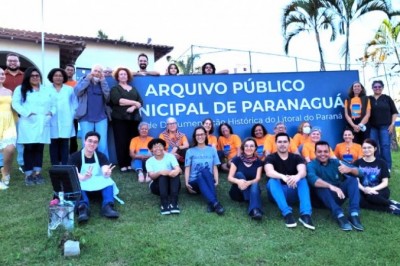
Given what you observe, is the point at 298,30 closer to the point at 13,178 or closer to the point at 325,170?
the point at 325,170

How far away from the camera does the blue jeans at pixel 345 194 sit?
4926 millimetres

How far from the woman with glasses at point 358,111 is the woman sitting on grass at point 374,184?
5.75 feet

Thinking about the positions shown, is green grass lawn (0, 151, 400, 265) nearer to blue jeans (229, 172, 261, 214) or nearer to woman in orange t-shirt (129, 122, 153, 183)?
blue jeans (229, 172, 261, 214)

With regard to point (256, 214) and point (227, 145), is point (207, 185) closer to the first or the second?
point (256, 214)

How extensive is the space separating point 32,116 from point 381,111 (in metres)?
5.82

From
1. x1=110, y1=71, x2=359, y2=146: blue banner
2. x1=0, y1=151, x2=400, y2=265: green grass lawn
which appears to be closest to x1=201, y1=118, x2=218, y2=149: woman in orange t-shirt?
x1=110, y1=71, x2=359, y2=146: blue banner

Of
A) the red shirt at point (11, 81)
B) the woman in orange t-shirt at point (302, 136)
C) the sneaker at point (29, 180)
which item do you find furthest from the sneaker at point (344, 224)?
the red shirt at point (11, 81)

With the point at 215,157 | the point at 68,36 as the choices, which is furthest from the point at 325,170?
→ the point at 68,36

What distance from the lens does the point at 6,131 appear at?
572cm

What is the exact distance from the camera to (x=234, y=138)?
7.15 metres

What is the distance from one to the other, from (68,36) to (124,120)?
389 inches

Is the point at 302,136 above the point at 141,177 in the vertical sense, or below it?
above

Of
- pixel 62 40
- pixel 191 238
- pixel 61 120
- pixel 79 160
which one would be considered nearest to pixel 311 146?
pixel 191 238

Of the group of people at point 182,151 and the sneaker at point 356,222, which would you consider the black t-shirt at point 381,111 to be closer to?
the group of people at point 182,151
